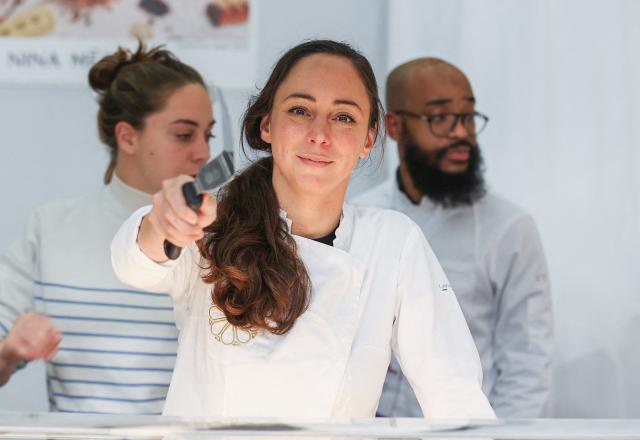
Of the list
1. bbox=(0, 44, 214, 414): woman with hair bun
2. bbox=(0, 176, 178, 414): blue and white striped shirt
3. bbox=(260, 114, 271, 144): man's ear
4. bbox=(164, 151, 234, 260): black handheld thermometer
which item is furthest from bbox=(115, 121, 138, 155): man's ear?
bbox=(164, 151, 234, 260): black handheld thermometer

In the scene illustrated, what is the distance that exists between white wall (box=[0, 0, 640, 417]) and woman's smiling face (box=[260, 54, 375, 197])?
0.80m

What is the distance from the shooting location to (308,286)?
1.25 m

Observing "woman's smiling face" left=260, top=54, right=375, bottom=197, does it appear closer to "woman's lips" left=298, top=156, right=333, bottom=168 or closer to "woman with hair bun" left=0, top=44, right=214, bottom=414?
"woman's lips" left=298, top=156, right=333, bottom=168

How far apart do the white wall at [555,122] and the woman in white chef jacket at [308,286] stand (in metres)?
0.85

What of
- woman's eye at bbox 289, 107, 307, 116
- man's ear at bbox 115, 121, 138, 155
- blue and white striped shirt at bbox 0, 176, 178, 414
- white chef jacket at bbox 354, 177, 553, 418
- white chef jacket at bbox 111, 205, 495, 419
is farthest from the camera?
white chef jacket at bbox 354, 177, 553, 418

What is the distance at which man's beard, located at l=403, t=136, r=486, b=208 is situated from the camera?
2137mm

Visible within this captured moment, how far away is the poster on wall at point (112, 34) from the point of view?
2236 mm

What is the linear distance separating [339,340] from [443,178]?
3.21 feet

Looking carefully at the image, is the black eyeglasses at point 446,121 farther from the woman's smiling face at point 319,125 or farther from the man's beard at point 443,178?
the woman's smiling face at point 319,125

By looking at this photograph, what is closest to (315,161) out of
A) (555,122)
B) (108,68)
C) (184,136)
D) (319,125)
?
(319,125)

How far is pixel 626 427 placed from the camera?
0.84 m

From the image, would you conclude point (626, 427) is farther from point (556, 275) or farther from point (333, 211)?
point (556, 275)

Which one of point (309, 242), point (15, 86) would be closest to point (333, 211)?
point (309, 242)

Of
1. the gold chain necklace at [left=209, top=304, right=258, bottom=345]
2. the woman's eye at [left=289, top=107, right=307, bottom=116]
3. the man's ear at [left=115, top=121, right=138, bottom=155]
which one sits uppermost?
the woman's eye at [left=289, top=107, right=307, bottom=116]
